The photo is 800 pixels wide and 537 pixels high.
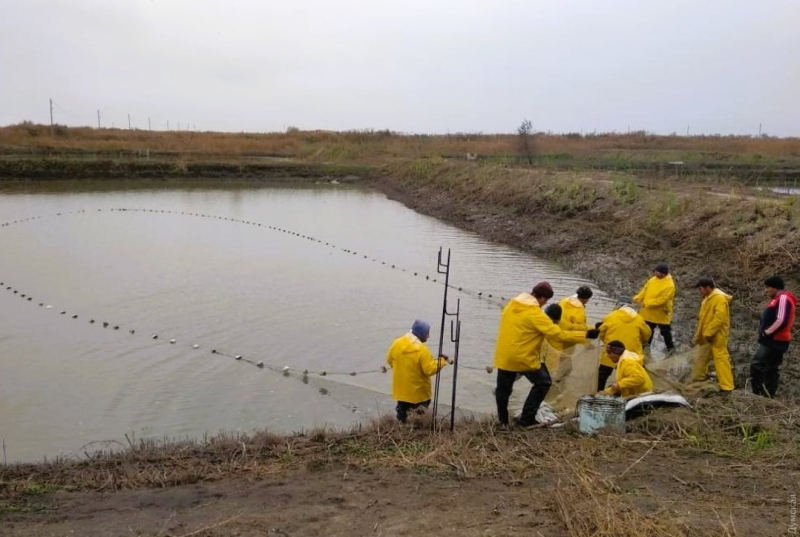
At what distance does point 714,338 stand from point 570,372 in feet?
6.03

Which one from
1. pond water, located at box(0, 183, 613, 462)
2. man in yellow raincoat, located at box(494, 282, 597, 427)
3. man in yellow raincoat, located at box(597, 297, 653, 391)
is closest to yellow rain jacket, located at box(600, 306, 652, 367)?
man in yellow raincoat, located at box(597, 297, 653, 391)

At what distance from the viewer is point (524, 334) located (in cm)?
645

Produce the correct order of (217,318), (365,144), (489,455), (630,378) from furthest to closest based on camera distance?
(365,144), (217,318), (630,378), (489,455)

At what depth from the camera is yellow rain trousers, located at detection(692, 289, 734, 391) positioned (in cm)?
754

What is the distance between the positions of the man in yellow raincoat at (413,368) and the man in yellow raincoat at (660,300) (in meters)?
3.83

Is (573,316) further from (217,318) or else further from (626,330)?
(217,318)

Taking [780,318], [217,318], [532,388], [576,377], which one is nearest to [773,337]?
[780,318]

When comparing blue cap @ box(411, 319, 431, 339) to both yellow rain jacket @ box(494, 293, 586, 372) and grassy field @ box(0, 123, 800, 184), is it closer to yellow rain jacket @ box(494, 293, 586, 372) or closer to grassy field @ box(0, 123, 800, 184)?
yellow rain jacket @ box(494, 293, 586, 372)

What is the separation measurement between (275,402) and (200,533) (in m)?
3.96

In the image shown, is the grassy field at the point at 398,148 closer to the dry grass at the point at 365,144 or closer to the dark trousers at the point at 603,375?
the dry grass at the point at 365,144

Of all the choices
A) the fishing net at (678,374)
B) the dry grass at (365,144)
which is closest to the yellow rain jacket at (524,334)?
the fishing net at (678,374)

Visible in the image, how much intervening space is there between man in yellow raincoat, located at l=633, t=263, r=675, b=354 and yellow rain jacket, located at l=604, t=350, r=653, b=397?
8.17 feet

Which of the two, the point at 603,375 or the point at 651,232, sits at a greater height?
the point at 651,232

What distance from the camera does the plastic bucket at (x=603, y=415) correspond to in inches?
244
